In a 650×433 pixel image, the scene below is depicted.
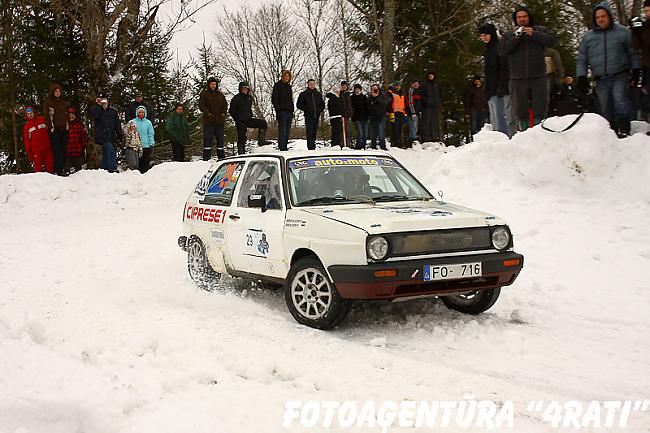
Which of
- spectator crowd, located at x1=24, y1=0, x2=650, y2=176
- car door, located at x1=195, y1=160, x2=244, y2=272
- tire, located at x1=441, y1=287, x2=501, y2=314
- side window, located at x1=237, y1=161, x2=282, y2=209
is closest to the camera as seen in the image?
tire, located at x1=441, y1=287, x2=501, y2=314

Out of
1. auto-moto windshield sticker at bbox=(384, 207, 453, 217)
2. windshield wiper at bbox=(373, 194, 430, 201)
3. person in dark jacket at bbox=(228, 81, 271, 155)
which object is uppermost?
Result: person in dark jacket at bbox=(228, 81, 271, 155)

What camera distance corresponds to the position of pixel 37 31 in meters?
20.2

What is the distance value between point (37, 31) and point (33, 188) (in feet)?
22.0

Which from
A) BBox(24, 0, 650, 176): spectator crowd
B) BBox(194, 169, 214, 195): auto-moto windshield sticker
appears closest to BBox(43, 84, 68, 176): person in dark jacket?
BBox(24, 0, 650, 176): spectator crowd

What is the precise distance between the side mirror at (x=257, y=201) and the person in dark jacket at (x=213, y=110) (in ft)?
37.6

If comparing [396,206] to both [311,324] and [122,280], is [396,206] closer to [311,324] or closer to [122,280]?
Answer: [311,324]

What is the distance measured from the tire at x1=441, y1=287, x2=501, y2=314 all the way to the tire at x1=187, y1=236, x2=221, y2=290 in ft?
9.13

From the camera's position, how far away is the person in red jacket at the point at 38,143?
666 inches

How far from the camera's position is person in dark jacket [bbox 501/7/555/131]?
11.4 meters

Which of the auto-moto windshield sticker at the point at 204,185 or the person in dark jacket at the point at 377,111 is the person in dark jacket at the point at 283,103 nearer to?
the person in dark jacket at the point at 377,111

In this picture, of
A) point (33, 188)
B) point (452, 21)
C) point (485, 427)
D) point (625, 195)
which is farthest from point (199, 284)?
point (452, 21)

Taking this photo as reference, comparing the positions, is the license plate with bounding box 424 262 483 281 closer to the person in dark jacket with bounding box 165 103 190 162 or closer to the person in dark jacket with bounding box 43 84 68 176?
the person in dark jacket with bounding box 43 84 68 176

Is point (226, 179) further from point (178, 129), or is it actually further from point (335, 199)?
point (178, 129)

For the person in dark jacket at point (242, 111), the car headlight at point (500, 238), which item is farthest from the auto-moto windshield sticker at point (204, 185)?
the person in dark jacket at point (242, 111)
